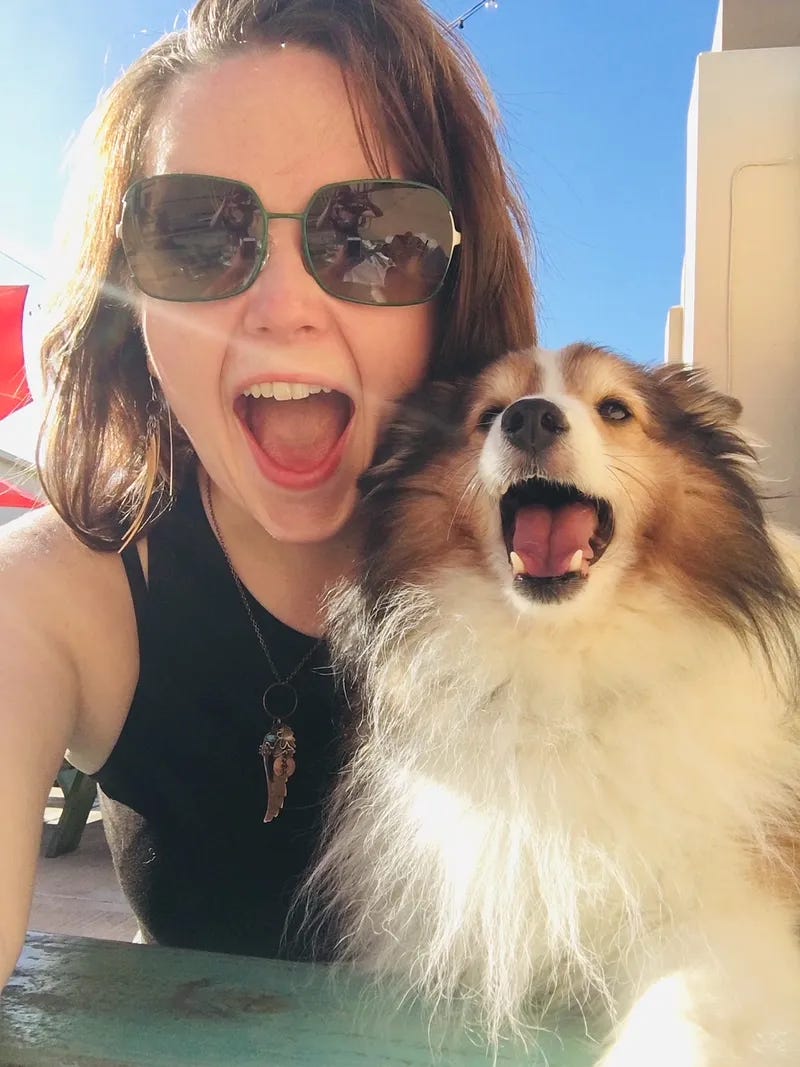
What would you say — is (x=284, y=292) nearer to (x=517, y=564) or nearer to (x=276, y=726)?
(x=517, y=564)

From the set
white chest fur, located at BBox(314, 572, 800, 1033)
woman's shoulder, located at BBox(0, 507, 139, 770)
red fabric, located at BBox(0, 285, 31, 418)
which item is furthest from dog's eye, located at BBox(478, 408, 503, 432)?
red fabric, located at BBox(0, 285, 31, 418)

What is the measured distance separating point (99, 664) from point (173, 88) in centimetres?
118

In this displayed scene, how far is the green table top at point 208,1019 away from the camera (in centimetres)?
115

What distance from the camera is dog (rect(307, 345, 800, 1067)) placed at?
137 cm

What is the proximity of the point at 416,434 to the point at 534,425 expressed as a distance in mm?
306

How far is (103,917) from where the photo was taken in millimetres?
4523

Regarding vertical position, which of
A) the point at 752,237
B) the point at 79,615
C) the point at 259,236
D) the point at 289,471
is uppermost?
the point at 752,237

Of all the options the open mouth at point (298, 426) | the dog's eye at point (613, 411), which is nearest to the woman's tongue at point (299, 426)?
the open mouth at point (298, 426)

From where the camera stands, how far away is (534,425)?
1689 mm

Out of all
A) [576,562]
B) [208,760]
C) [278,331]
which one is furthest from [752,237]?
[208,760]

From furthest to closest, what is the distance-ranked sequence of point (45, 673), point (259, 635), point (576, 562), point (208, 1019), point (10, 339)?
point (10, 339), point (259, 635), point (576, 562), point (45, 673), point (208, 1019)

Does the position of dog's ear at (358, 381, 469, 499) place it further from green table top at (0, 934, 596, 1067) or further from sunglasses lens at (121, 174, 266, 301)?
green table top at (0, 934, 596, 1067)

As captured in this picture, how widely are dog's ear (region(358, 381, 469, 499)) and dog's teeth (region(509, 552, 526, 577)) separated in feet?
1.06

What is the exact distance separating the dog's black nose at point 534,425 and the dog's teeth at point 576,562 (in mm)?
212
